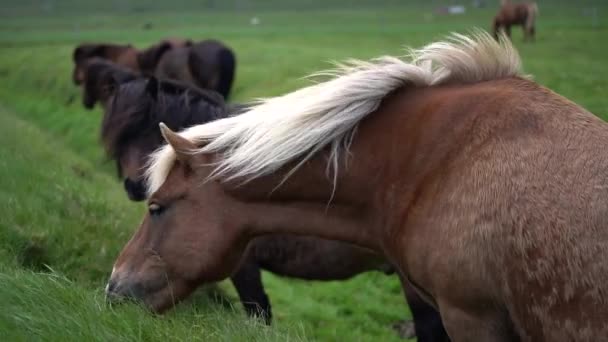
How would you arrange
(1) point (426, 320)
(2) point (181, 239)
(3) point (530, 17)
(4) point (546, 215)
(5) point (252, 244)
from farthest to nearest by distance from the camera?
(3) point (530, 17)
(1) point (426, 320)
(5) point (252, 244)
(2) point (181, 239)
(4) point (546, 215)

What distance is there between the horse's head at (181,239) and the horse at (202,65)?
14234 millimetres

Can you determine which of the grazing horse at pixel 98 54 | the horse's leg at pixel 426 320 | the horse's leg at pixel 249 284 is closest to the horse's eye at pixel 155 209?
the horse's leg at pixel 249 284

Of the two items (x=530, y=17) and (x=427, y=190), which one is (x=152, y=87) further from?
(x=530, y=17)

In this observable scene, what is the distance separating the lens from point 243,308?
5.64m

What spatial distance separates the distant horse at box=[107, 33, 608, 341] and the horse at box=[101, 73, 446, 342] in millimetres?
1368

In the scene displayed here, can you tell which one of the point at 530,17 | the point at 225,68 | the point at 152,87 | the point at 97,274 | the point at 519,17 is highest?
the point at 152,87

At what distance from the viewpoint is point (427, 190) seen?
127 inches

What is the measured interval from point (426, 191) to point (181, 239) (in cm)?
128

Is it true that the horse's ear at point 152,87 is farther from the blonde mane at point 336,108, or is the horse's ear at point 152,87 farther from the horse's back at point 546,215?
the horse's back at point 546,215

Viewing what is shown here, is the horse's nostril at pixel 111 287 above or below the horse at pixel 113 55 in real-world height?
above

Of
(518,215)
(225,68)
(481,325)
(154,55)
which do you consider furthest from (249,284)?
(154,55)

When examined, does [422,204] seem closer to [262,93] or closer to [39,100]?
[262,93]

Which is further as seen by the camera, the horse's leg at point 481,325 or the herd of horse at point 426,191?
the horse's leg at point 481,325

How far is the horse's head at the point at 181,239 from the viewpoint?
3.60m
